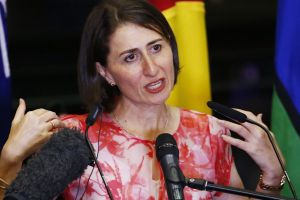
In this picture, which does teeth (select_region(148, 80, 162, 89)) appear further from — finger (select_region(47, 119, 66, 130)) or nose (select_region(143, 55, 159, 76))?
finger (select_region(47, 119, 66, 130))

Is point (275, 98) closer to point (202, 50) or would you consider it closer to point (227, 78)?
point (202, 50)

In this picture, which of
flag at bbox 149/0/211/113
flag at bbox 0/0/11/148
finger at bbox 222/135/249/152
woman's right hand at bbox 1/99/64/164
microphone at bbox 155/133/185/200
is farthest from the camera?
flag at bbox 149/0/211/113

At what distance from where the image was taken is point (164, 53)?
1652 millimetres

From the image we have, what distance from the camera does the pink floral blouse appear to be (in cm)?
165

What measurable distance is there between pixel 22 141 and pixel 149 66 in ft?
1.31

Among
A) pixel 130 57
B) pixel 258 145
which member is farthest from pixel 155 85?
pixel 258 145

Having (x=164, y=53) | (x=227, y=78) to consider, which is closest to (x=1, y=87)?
(x=164, y=53)

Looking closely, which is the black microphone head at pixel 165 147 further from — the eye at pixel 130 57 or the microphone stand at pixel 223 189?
the eye at pixel 130 57

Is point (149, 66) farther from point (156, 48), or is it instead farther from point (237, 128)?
point (237, 128)

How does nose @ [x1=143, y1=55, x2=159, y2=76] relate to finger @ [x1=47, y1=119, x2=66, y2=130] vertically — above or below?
above

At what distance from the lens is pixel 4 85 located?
1937 mm

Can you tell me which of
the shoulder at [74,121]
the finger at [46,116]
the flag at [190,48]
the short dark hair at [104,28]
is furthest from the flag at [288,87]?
the finger at [46,116]

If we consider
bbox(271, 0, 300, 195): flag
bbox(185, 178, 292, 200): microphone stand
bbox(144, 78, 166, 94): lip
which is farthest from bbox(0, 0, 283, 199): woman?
bbox(185, 178, 292, 200): microphone stand

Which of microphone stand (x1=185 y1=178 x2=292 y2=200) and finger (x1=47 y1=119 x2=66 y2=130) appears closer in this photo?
microphone stand (x1=185 y1=178 x2=292 y2=200)
